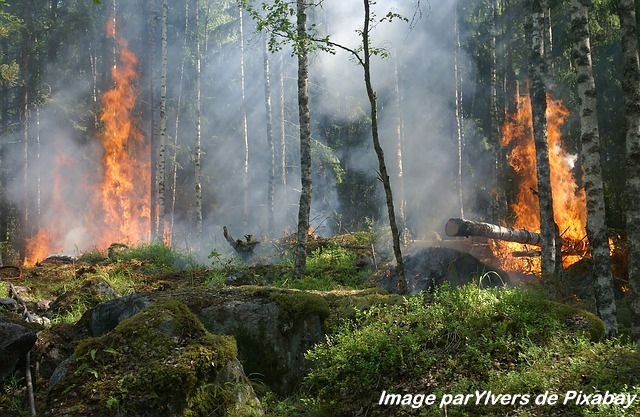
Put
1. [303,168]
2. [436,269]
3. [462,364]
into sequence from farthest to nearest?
1. [436,269]
2. [303,168]
3. [462,364]

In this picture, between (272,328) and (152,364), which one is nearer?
(152,364)

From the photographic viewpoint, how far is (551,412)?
160 inches

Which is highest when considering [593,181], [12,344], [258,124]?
[258,124]

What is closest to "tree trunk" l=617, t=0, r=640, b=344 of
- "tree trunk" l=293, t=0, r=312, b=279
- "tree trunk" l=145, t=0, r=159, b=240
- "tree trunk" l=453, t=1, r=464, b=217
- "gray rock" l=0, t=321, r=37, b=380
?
"tree trunk" l=293, t=0, r=312, b=279

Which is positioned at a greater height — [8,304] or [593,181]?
[593,181]

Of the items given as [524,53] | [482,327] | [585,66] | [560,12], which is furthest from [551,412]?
[524,53]

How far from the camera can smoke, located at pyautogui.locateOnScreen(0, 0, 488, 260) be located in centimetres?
2762

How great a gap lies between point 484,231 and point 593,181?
5734 millimetres

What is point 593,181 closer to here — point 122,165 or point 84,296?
point 84,296

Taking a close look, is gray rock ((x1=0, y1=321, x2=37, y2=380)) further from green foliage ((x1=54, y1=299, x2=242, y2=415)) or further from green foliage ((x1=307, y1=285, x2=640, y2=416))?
green foliage ((x1=307, y1=285, x2=640, y2=416))

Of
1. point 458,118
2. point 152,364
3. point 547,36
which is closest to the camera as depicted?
point 152,364

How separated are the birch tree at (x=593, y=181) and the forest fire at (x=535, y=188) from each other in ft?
19.7

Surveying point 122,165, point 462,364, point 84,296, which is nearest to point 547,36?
point 462,364

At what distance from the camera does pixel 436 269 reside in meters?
12.9
